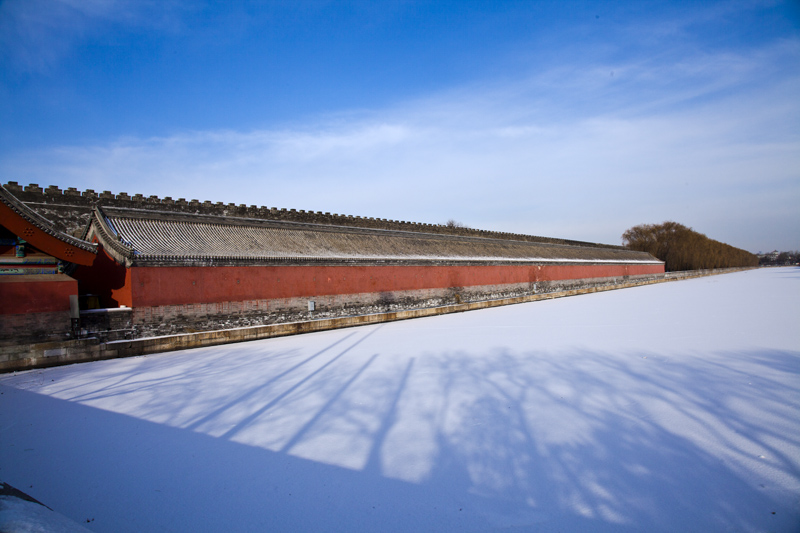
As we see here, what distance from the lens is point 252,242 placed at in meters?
11.9

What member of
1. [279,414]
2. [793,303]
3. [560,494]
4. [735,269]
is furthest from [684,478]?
[735,269]

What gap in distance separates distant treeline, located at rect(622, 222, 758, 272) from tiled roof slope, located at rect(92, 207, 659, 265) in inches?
1641

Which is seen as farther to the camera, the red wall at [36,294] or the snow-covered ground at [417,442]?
the red wall at [36,294]

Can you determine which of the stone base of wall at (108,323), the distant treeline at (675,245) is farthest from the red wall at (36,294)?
the distant treeline at (675,245)

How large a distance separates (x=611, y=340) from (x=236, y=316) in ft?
31.1

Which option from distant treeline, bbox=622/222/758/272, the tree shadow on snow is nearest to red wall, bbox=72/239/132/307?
the tree shadow on snow

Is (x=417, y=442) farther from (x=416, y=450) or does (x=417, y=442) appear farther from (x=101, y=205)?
(x=101, y=205)

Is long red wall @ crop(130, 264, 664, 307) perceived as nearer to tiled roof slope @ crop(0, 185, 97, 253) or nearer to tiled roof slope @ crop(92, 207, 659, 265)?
tiled roof slope @ crop(92, 207, 659, 265)

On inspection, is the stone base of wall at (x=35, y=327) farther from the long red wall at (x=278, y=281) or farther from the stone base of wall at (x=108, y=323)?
the long red wall at (x=278, y=281)

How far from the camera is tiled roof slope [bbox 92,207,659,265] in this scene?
375 inches

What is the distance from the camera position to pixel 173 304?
9.46 metres

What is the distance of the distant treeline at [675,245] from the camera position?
49.8m

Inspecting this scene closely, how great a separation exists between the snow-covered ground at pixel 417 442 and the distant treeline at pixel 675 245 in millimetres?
49980

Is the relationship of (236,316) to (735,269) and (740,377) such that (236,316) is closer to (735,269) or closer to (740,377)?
(740,377)
